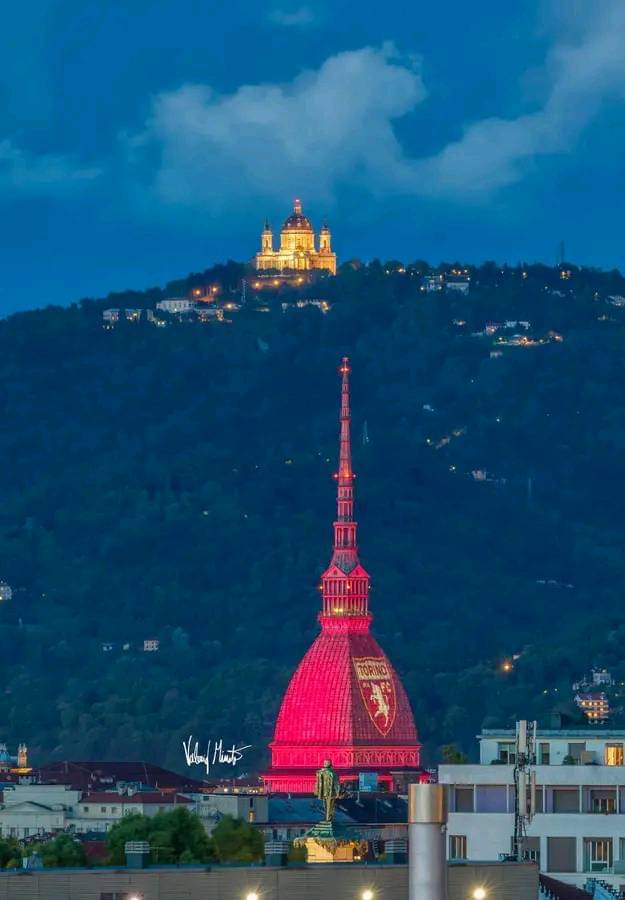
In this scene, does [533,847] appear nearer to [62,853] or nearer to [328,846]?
[328,846]

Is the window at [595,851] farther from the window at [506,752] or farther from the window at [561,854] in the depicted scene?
the window at [506,752]

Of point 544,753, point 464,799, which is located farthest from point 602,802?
point 544,753

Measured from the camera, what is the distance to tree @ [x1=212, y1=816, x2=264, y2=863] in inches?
5002

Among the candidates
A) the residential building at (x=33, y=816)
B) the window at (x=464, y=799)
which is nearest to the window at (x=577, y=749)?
the window at (x=464, y=799)

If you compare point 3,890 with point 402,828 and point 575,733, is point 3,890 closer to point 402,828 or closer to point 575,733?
point 575,733

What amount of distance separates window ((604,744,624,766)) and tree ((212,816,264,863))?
17279 mm

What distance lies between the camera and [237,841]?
133 meters

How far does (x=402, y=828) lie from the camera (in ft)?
582

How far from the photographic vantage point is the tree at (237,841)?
127062mm

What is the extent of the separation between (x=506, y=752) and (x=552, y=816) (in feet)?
36.2

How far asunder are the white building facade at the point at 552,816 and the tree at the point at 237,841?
21.3m

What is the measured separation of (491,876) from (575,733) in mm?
34599

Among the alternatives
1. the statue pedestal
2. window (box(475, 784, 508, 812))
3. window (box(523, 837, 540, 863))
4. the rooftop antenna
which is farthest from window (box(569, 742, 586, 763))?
the statue pedestal

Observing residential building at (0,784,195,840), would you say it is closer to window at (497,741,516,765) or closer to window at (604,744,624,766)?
window at (497,741,516,765)
